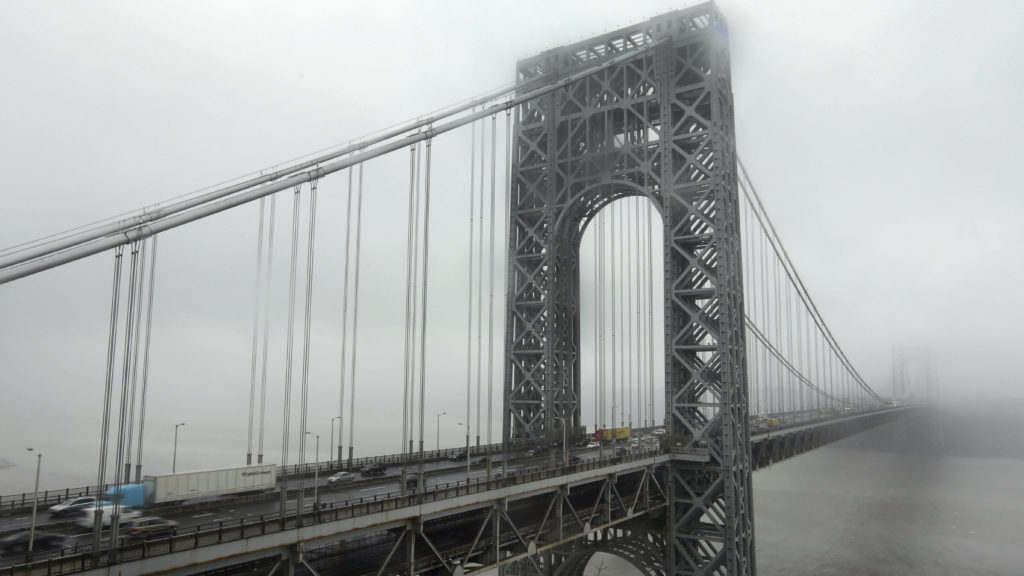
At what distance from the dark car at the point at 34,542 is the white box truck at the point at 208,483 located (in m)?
2.37

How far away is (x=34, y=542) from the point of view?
15211mm

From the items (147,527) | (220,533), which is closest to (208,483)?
(147,527)

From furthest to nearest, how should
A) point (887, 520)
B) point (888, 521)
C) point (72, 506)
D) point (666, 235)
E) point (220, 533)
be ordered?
point (887, 520) < point (888, 521) < point (666, 235) < point (72, 506) < point (220, 533)

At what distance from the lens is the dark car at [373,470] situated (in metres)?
29.7

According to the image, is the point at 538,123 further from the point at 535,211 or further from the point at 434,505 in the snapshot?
the point at 434,505

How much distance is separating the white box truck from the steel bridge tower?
20.4 metres

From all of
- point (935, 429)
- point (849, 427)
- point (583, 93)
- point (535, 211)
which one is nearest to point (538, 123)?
point (583, 93)

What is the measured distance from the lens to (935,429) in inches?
7372

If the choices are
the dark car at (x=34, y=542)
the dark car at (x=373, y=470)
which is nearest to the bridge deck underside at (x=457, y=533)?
the dark car at (x=34, y=542)

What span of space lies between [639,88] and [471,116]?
48.4 feet

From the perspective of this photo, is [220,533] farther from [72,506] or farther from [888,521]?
[888,521]

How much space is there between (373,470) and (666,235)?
2102 centimetres

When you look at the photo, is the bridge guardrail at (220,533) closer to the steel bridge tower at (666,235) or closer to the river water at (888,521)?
the steel bridge tower at (666,235)

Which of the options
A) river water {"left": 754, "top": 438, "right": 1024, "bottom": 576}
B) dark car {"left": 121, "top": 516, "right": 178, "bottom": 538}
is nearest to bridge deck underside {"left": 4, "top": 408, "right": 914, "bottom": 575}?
dark car {"left": 121, "top": 516, "right": 178, "bottom": 538}
